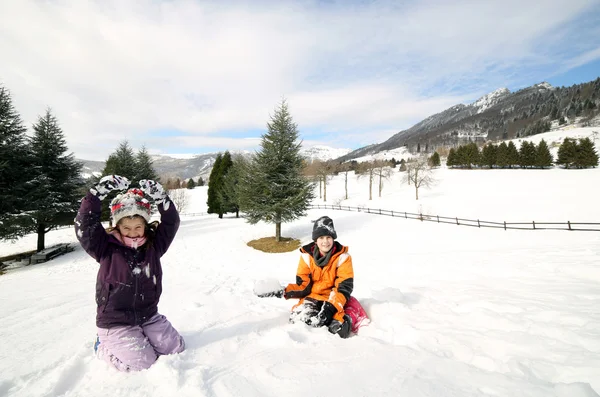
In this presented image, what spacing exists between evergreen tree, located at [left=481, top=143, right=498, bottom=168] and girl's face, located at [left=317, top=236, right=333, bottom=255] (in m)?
77.3

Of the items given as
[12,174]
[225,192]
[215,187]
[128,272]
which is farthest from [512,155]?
[12,174]

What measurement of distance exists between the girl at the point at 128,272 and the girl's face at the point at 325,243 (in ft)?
7.34

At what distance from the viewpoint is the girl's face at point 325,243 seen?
414 cm

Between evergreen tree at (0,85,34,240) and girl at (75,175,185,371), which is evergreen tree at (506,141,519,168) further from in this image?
evergreen tree at (0,85,34,240)

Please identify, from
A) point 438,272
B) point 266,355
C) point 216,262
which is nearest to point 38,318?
point 266,355

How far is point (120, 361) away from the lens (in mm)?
2676

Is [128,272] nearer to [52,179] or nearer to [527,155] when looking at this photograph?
[52,179]

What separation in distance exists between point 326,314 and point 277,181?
14.9 metres

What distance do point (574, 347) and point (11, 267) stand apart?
2173cm

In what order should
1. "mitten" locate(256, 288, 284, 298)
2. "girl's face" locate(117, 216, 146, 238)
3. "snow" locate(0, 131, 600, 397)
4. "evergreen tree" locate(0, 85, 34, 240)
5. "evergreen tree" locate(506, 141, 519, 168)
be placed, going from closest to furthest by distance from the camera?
"snow" locate(0, 131, 600, 397) → "girl's face" locate(117, 216, 146, 238) → "mitten" locate(256, 288, 284, 298) → "evergreen tree" locate(0, 85, 34, 240) → "evergreen tree" locate(506, 141, 519, 168)

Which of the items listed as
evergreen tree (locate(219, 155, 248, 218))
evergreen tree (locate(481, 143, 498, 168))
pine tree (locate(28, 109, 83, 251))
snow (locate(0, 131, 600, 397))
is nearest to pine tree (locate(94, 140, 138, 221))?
Result: pine tree (locate(28, 109, 83, 251))

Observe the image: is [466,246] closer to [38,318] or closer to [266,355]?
[266,355]

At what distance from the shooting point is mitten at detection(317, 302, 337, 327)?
3.67 m

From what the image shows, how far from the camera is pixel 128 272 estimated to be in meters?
3.04
